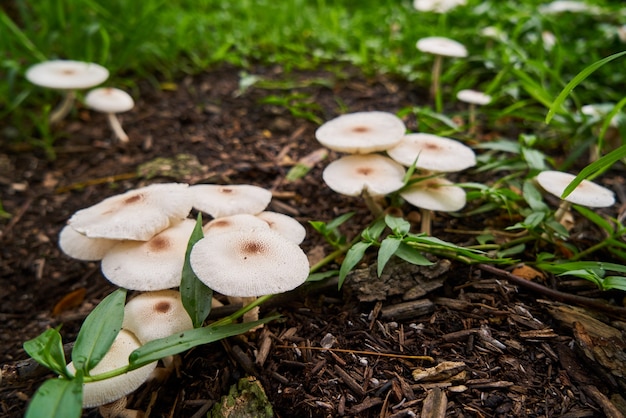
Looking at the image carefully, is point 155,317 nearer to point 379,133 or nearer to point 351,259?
point 351,259

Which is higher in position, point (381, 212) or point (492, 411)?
point (381, 212)

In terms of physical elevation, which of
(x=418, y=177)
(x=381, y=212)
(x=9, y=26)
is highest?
(x=9, y=26)

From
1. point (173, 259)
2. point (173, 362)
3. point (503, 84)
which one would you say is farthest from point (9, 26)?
point (503, 84)

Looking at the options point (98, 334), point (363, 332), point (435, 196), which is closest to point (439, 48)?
point (435, 196)

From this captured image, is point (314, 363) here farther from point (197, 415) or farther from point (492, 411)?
point (492, 411)

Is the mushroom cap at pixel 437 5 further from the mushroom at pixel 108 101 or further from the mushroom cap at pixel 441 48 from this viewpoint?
the mushroom at pixel 108 101

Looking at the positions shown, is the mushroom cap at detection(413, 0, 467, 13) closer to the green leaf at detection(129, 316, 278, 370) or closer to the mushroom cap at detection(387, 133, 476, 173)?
the mushroom cap at detection(387, 133, 476, 173)

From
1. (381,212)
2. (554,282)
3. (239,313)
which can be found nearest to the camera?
(239,313)
